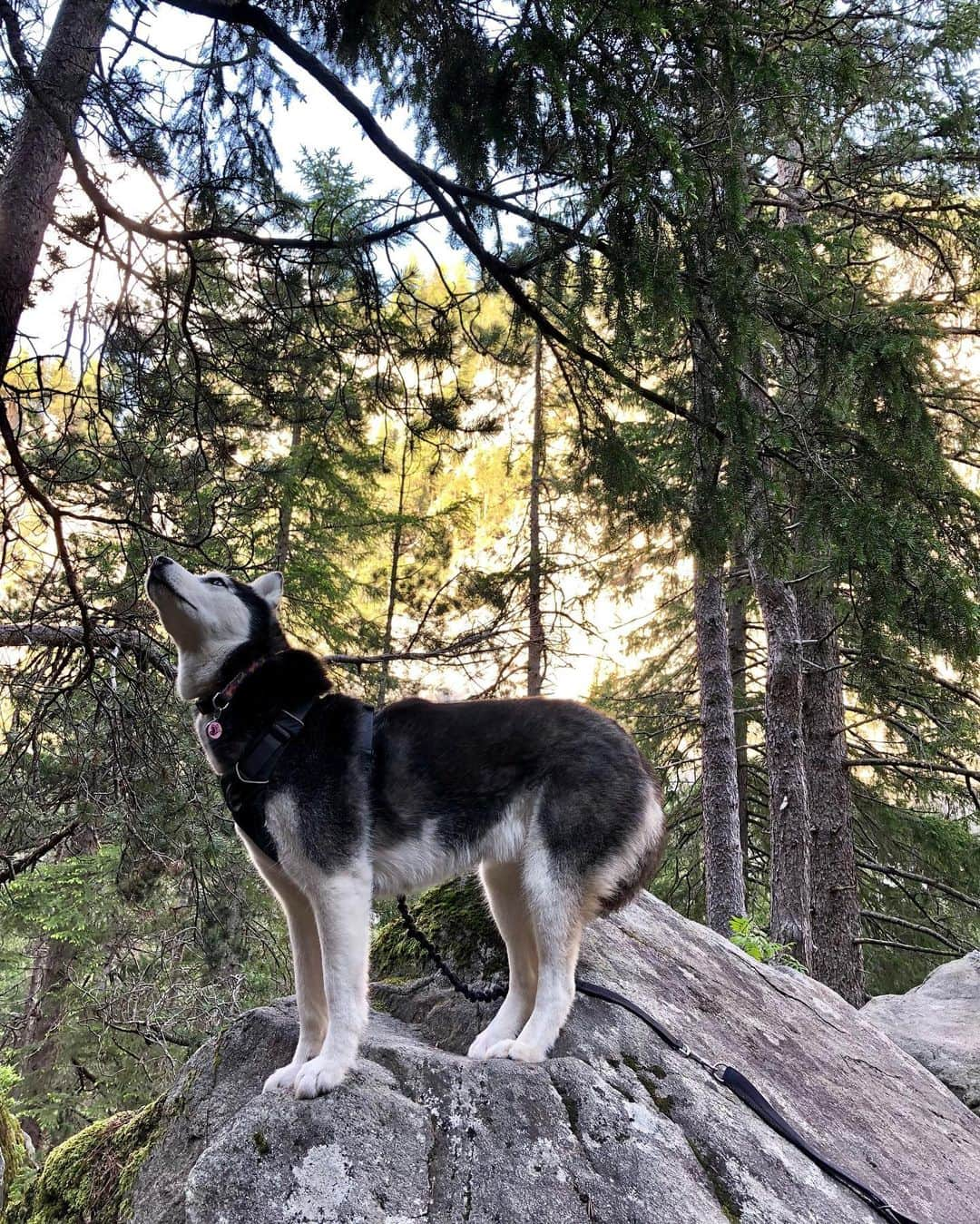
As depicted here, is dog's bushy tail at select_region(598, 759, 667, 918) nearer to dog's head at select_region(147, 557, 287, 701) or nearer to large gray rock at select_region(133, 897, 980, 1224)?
large gray rock at select_region(133, 897, 980, 1224)

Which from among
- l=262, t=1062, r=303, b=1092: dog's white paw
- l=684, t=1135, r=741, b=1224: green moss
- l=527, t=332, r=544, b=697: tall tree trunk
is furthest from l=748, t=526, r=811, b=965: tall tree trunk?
l=262, t=1062, r=303, b=1092: dog's white paw

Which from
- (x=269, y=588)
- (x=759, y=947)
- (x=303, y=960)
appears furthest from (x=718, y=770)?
(x=303, y=960)

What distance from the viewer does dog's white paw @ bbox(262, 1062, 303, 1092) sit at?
301 centimetres

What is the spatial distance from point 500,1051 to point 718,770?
7653 millimetres

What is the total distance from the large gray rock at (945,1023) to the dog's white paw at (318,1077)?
158 inches

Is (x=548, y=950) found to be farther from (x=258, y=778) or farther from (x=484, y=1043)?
(x=258, y=778)

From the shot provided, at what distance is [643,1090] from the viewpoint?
3.35 metres

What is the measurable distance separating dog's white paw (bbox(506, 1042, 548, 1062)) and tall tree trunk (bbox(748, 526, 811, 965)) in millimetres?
7111

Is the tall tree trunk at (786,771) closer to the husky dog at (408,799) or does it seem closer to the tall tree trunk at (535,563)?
the tall tree trunk at (535,563)

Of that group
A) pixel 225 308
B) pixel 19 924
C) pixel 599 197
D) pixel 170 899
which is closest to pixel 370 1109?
pixel 599 197

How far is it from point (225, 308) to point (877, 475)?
4.96 m

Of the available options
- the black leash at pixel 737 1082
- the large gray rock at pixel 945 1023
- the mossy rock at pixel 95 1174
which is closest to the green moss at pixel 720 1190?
the black leash at pixel 737 1082

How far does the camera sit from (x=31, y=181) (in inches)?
189

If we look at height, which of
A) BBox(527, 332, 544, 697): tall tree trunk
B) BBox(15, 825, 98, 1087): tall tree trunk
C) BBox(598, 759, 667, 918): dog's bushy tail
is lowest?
BBox(15, 825, 98, 1087): tall tree trunk
